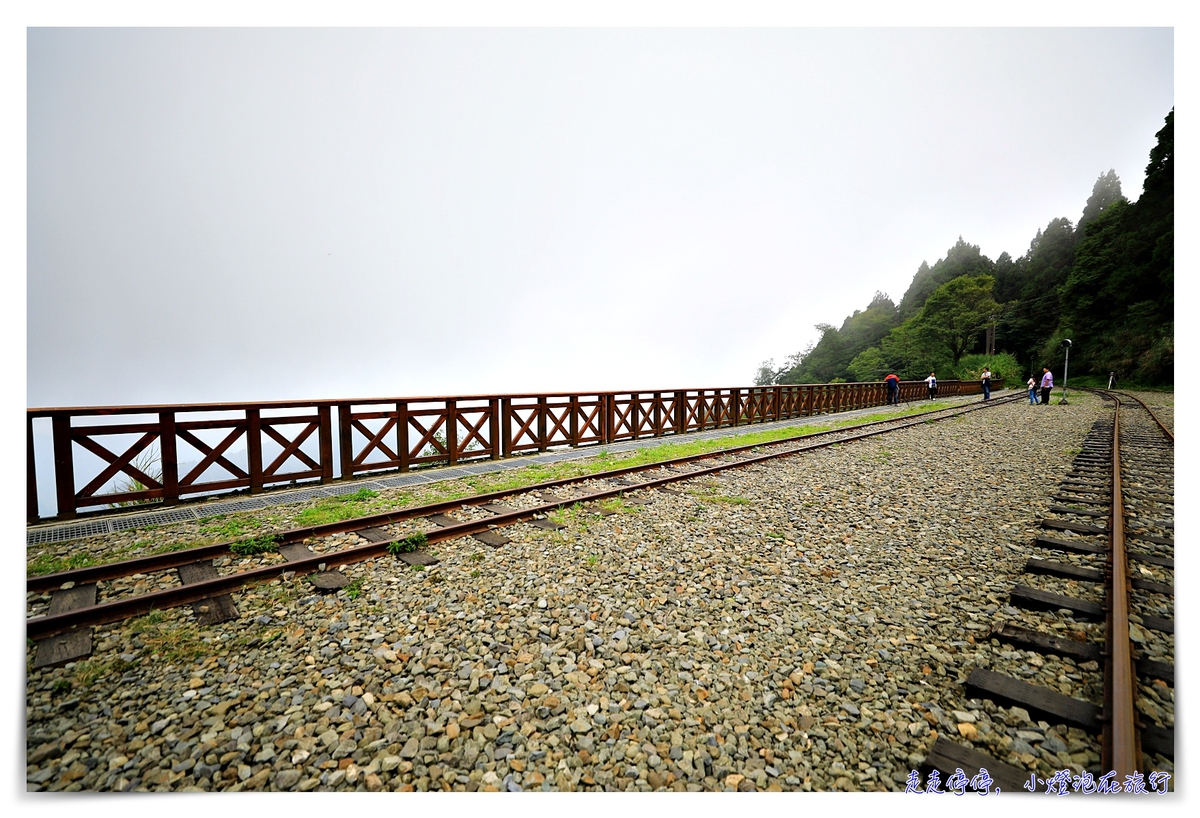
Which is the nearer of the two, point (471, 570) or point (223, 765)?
point (223, 765)

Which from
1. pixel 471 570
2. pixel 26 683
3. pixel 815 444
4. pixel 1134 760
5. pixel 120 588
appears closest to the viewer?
pixel 1134 760

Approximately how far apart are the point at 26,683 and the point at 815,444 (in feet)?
38.0

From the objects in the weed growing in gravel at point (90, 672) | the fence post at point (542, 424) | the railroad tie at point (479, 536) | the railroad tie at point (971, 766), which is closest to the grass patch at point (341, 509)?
the railroad tie at point (479, 536)

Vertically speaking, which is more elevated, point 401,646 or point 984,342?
point 984,342

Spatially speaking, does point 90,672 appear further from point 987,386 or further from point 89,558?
point 987,386

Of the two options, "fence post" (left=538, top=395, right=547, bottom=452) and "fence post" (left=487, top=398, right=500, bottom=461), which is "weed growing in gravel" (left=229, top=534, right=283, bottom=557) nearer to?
"fence post" (left=487, top=398, right=500, bottom=461)

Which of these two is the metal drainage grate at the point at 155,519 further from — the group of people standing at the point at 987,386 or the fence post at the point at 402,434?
the group of people standing at the point at 987,386

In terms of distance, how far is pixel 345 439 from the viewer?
24.2 ft

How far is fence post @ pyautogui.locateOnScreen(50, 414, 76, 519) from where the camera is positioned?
16.9ft

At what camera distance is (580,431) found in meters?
11.0

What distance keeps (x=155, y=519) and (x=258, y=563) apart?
264 cm

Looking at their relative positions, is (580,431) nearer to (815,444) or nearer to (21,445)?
(815,444)

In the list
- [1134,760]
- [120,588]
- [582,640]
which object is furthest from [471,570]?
[1134,760]

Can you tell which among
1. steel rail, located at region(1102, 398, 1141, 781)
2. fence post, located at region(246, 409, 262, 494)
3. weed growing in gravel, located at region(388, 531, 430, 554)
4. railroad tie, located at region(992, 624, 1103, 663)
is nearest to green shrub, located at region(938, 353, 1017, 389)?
steel rail, located at region(1102, 398, 1141, 781)
